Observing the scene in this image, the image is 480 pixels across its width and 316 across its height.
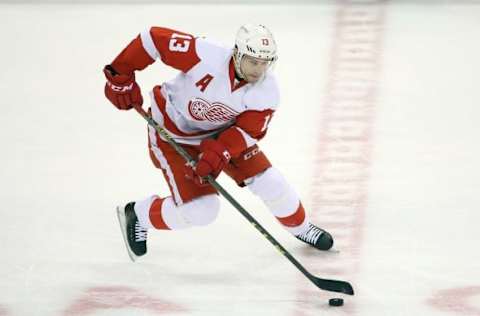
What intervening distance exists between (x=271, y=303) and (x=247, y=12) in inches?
107

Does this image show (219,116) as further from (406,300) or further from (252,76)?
(406,300)

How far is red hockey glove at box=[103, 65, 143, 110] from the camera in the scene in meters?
4.52

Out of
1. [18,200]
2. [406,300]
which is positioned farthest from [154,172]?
[406,300]

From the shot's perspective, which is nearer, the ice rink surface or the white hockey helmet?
the white hockey helmet

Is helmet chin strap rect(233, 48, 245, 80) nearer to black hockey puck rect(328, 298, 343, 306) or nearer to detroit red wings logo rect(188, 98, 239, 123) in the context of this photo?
detroit red wings logo rect(188, 98, 239, 123)

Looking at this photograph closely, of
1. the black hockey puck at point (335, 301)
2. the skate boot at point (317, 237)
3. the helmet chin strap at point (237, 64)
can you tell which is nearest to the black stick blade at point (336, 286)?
the black hockey puck at point (335, 301)

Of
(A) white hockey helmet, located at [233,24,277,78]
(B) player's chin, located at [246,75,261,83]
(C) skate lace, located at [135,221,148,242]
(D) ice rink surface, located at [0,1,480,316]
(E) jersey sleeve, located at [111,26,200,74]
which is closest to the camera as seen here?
(A) white hockey helmet, located at [233,24,277,78]

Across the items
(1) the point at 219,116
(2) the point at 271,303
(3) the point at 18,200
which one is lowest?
(2) the point at 271,303

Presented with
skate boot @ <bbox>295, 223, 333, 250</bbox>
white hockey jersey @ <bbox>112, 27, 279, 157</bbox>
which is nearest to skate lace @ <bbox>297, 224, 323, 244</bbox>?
skate boot @ <bbox>295, 223, 333, 250</bbox>

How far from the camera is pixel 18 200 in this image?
5.21 meters

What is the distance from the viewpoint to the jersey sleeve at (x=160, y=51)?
14.5 ft

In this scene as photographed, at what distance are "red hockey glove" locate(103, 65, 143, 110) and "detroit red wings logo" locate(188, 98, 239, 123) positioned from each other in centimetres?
25

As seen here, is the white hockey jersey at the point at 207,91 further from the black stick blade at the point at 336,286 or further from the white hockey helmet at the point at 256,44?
the black stick blade at the point at 336,286

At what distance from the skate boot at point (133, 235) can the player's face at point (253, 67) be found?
2.68 ft
